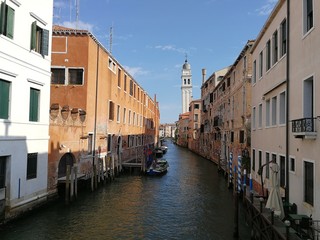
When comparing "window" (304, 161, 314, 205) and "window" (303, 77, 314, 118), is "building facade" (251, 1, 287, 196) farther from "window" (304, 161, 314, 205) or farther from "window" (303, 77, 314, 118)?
"window" (303, 77, 314, 118)

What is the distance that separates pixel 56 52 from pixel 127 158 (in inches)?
568

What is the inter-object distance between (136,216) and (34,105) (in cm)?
633

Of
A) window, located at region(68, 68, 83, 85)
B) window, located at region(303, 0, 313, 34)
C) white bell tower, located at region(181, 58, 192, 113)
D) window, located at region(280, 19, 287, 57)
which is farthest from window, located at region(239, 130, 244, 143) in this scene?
white bell tower, located at region(181, 58, 192, 113)

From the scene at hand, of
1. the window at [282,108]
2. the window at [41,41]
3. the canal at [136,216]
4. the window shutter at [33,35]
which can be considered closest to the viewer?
the canal at [136,216]

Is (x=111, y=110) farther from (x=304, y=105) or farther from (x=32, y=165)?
(x=304, y=105)

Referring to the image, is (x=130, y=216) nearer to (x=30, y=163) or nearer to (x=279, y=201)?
(x=30, y=163)

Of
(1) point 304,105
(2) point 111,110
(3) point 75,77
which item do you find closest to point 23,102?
(3) point 75,77

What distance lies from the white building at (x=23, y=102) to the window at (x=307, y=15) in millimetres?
9502

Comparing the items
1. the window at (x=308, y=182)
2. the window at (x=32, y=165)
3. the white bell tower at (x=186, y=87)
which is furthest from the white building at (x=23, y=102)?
the white bell tower at (x=186, y=87)

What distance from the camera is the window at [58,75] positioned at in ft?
66.3

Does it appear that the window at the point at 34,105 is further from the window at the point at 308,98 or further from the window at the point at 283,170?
the window at the point at 308,98

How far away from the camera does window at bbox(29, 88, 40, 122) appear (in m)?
13.0

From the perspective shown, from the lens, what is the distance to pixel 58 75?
20.3m

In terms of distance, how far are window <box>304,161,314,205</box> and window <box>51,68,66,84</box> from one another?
51.4 feet
